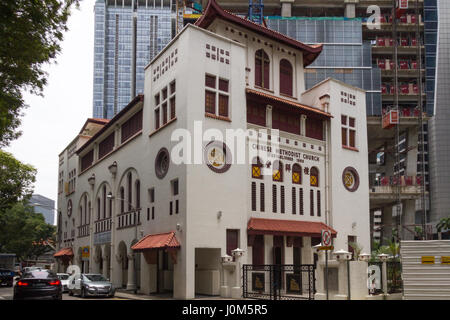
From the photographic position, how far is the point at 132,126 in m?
39.0

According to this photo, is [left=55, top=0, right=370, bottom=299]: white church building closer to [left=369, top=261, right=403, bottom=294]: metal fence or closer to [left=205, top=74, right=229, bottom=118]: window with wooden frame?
[left=205, top=74, right=229, bottom=118]: window with wooden frame

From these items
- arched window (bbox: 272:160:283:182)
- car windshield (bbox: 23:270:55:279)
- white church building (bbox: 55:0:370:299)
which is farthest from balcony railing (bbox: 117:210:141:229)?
car windshield (bbox: 23:270:55:279)

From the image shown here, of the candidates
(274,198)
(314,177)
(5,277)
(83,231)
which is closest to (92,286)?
(274,198)

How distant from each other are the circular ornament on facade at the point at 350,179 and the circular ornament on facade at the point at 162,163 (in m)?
13.1

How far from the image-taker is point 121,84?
168 meters

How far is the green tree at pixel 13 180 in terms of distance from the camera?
47312 millimetres

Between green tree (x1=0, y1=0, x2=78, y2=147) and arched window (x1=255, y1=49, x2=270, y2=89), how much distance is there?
18.7m

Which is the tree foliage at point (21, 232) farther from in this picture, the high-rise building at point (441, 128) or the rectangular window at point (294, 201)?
the high-rise building at point (441, 128)

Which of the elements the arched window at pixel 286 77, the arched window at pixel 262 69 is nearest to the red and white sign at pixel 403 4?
the arched window at pixel 286 77

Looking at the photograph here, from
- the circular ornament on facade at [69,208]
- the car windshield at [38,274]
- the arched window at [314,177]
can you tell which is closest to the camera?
the car windshield at [38,274]

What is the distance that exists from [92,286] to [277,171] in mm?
13494

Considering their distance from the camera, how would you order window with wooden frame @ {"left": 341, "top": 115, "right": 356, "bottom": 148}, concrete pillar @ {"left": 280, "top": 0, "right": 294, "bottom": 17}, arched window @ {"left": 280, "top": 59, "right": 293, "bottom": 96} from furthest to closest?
concrete pillar @ {"left": 280, "top": 0, "right": 294, "bottom": 17}, arched window @ {"left": 280, "top": 59, "right": 293, "bottom": 96}, window with wooden frame @ {"left": 341, "top": 115, "right": 356, "bottom": 148}

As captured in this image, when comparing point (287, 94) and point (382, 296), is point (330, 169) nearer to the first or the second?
point (287, 94)

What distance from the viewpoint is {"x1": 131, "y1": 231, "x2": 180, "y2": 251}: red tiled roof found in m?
28.5
